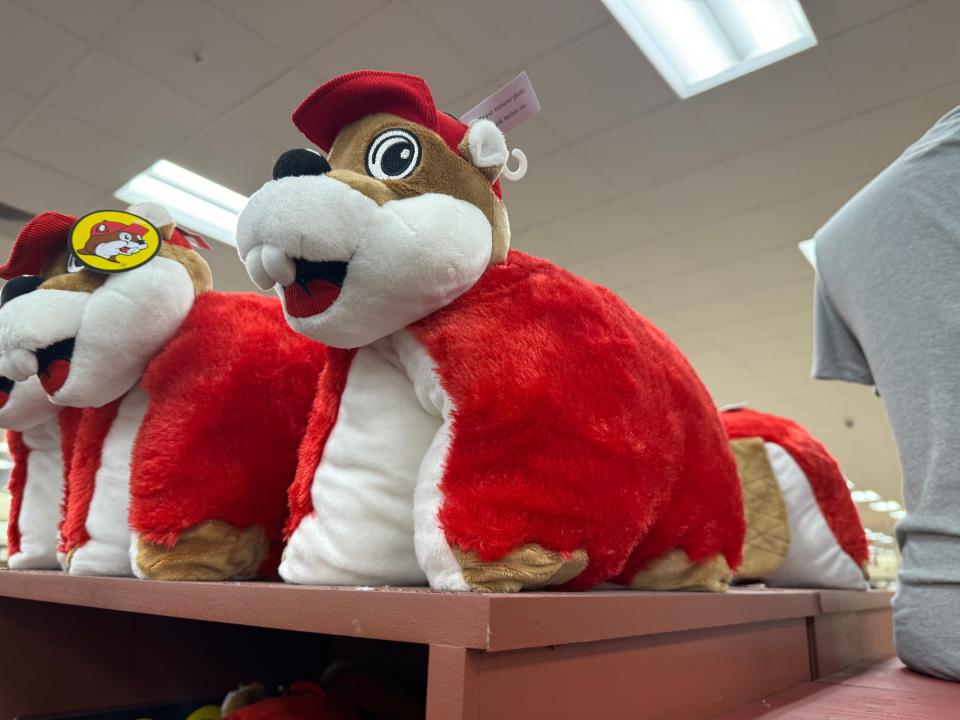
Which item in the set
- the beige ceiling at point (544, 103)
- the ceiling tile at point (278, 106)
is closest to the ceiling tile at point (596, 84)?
the beige ceiling at point (544, 103)

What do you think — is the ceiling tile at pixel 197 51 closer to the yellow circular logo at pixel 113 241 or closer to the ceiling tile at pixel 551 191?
the ceiling tile at pixel 551 191

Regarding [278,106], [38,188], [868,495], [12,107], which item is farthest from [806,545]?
[868,495]

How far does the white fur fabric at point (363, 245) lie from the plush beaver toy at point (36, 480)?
0.53m

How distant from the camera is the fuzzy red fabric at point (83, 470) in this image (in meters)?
0.76

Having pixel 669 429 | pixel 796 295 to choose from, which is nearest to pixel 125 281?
pixel 669 429

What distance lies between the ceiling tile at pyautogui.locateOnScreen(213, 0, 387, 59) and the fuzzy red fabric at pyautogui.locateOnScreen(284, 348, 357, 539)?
153cm

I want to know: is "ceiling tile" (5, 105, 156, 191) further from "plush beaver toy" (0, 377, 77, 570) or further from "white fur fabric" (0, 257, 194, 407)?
"white fur fabric" (0, 257, 194, 407)

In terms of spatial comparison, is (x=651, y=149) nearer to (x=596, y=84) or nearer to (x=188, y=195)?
(x=596, y=84)

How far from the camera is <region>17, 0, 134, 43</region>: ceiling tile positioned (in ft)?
6.09

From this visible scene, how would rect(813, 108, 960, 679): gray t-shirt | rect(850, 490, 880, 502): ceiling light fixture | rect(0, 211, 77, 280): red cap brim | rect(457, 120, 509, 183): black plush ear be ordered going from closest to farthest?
rect(457, 120, 509, 183): black plush ear < rect(813, 108, 960, 679): gray t-shirt < rect(0, 211, 77, 280): red cap brim < rect(850, 490, 880, 502): ceiling light fixture

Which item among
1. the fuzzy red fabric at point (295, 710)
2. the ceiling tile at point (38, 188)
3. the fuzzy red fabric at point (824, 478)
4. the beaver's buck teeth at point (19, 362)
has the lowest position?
the fuzzy red fabric at point (295, 710)

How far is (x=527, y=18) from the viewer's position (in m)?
1.86

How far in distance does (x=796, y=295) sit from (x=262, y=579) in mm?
3553

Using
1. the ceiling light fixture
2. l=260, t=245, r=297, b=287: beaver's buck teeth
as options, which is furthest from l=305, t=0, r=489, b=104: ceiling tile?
the ceiling light fixture
